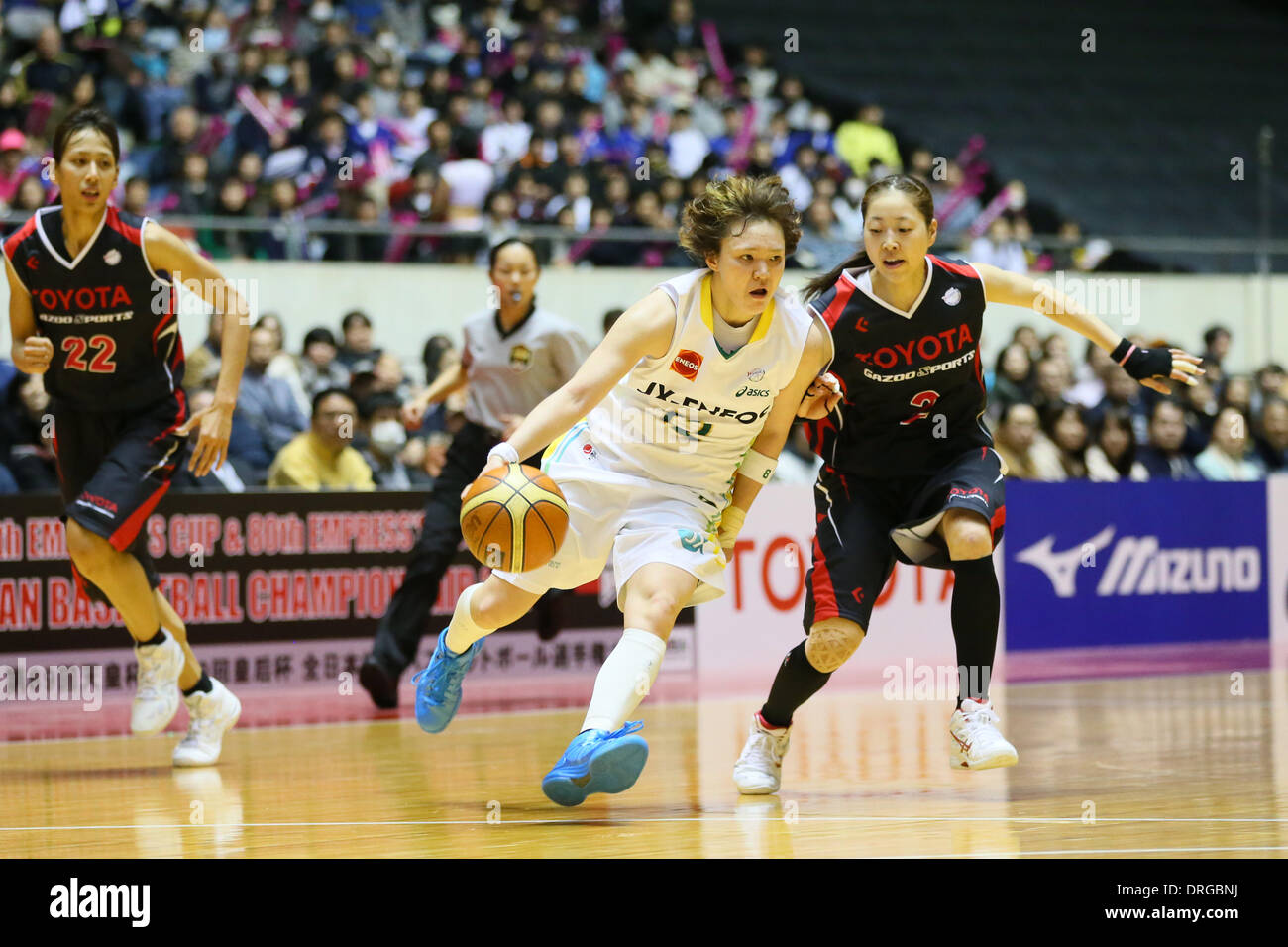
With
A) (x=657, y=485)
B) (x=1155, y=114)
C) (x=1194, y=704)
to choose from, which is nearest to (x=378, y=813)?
(x=657, y=485)

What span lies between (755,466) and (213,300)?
2.41 meters

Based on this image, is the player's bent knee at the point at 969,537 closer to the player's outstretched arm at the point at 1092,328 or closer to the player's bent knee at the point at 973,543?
the player's bent knee at the point at 973,543

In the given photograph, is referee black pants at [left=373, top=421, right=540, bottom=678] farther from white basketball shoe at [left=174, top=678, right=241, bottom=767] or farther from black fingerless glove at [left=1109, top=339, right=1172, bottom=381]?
black fingerless glove at [left=1109, top=339, right=1172, bottom=381]

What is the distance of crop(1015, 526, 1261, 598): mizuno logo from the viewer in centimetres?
1171

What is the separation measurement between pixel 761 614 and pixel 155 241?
5.37m

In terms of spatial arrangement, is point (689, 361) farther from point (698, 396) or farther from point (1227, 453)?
point (1227, 453)

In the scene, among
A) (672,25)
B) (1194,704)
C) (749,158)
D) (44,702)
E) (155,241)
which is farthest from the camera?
(672,25)

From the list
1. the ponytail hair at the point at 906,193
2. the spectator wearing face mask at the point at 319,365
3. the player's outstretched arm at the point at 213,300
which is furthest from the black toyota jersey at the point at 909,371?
the spectator wearing face mask at the point at 319,365

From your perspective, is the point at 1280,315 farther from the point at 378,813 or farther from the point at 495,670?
the point at 378,813

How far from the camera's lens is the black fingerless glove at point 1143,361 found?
5547mm

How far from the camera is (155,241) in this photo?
646 cm

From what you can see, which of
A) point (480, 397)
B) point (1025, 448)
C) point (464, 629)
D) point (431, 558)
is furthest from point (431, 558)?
point (1025, 448)

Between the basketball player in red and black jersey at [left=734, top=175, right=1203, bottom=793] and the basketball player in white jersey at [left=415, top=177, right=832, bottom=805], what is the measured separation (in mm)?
304

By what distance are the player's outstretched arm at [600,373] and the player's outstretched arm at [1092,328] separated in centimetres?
125
